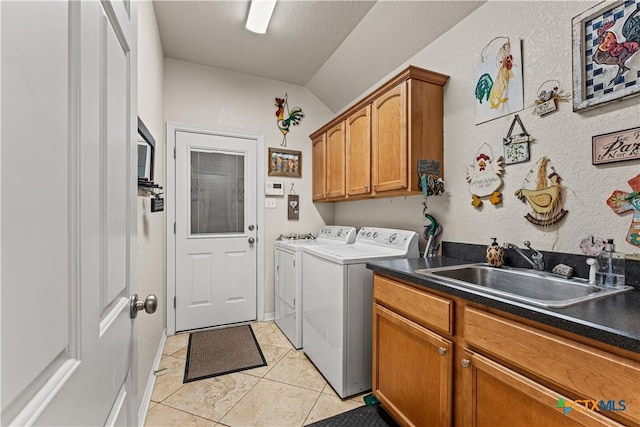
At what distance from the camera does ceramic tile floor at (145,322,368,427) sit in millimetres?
1682

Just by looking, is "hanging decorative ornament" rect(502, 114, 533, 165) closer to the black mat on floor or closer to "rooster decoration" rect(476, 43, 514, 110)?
"rooster decoration" rect(476, 43, 514, 110)

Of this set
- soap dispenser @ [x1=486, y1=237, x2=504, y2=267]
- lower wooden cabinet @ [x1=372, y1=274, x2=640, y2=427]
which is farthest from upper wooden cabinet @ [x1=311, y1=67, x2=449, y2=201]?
lower wooden cabinet @ [x1=372, y1=274, x2=640, y2=427]

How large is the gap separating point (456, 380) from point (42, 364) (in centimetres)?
134

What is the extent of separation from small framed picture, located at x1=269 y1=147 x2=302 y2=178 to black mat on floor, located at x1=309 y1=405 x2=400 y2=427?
7.67ft

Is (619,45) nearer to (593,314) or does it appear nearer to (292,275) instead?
(593,314)

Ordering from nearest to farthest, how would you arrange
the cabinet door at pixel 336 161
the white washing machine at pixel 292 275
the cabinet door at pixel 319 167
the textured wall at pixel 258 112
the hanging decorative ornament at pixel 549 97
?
the hanging decorative ornament at pixel 549 97
the white washing machine at pixel 292 275
the cabinet door at pixel 336 161
the textured wall at pixel 258 112
the cabinet door at pixel 319 167

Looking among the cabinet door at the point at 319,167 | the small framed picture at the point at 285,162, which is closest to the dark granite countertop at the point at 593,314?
the cabinet door at the point at 319,167

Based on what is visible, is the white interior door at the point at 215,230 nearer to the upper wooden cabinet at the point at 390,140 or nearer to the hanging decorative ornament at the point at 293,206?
the hanging decorative ornament at the point at 293,206

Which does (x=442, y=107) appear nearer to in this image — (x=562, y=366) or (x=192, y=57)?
(x=562, y=366)

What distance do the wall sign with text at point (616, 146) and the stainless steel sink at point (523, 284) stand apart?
532 millimetres

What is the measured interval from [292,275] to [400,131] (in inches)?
61.0

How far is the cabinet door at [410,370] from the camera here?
4.04ft

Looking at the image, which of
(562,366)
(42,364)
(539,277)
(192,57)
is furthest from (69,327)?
(192,57)

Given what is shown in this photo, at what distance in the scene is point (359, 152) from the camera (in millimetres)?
2457
